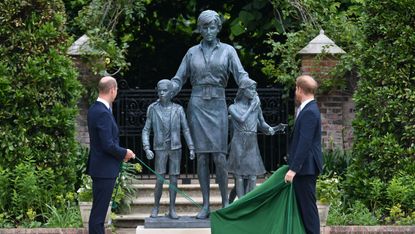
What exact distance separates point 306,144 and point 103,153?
1736 millimetres

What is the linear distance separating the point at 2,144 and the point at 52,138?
57 cm

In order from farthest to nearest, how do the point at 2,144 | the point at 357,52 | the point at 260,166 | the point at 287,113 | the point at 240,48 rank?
the point at 240,48, the point at 287,113, the point at 357,52, the point at 2,144, the point at 260,166

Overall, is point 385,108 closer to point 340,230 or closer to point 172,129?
point 340,230

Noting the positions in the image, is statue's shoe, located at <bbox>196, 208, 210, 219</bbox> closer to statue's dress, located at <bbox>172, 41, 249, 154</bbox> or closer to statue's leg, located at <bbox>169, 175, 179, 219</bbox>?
statue's leg, located at <bbox>169, 175, 179, 219</bbox>

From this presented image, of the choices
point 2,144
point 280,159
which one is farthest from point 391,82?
point 2,144

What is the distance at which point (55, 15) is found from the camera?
12.0 metres

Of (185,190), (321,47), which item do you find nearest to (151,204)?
(185,190)

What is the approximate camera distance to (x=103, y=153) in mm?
9008

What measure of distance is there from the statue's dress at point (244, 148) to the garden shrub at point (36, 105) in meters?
2.11

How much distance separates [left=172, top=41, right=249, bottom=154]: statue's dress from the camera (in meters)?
10.4

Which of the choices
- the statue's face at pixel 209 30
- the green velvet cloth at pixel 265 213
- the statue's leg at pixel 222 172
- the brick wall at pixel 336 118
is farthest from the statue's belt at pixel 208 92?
the brick wall at pixel 336 118

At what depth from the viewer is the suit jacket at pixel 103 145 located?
29.3 feet

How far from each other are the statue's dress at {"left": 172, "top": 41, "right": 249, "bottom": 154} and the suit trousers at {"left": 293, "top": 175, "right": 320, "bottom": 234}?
64.6 inches

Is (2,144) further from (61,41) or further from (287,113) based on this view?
(287,113)
